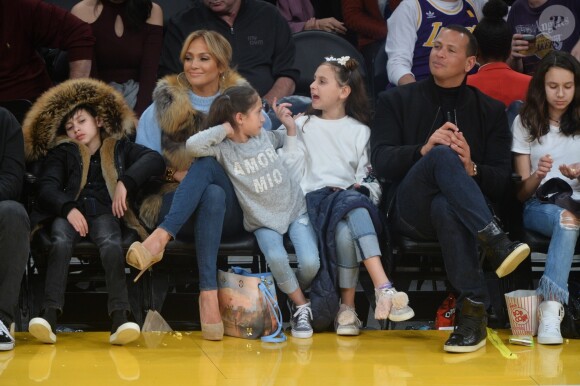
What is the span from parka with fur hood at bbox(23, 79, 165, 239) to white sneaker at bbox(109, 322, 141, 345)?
0.57 meters

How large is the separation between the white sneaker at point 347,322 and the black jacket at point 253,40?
1.66m

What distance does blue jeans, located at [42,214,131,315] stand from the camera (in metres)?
5.33

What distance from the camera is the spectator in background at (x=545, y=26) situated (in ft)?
23.4

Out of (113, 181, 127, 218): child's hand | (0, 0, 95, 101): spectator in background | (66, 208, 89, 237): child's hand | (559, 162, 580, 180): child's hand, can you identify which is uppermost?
(0, 0, 95, 101): spectator in background

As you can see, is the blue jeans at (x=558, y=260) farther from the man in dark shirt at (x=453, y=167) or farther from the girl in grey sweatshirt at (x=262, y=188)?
the girl in grey sweatshirt at (x=262, y=188)

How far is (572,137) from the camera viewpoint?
5980mm

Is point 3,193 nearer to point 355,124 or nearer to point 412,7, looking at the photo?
point 355,124

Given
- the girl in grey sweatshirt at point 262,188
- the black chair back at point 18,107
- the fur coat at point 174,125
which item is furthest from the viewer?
the black chair back at point 18,107

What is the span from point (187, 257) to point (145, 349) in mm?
722

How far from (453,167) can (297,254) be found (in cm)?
85

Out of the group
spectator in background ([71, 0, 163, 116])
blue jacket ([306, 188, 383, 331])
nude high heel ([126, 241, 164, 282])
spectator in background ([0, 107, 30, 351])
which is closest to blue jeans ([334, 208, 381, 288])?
blue jacket ([306, 188, 383, 331])

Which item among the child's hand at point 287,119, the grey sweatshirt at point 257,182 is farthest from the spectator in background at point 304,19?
Result: the grey sweatshirt at point 257,182

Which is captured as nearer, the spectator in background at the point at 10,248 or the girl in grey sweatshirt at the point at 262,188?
the spectator in background at the point at 10,248

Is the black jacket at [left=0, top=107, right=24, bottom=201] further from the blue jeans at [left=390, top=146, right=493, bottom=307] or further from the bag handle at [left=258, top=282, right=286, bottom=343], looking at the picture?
the blue jeans at [left=390, top=146, right=493, bottom=307]
